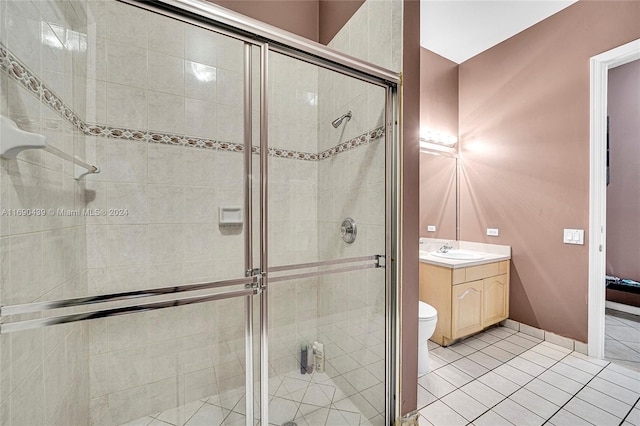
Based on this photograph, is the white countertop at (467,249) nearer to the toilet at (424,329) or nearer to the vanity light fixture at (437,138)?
the toilet at (424,329)

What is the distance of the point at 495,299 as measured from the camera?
2479mm

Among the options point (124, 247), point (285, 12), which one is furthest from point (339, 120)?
point (124, 247)

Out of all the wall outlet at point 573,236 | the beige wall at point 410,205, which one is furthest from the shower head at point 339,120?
the wall outlet at point 573,236

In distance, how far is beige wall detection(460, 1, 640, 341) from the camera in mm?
2135

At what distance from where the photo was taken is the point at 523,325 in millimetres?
2512

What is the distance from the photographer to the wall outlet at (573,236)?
2.14 m

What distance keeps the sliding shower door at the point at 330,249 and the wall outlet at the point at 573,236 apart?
1921 mm

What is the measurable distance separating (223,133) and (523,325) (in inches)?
121

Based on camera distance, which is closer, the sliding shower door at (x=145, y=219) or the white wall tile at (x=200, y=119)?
the sliding shower door at (x=145, y=219)

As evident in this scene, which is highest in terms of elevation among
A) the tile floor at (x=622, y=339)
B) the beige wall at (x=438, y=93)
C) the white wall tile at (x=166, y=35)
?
the beige wall at (x=438, y=93)

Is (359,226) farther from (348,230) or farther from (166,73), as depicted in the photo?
(166,73)

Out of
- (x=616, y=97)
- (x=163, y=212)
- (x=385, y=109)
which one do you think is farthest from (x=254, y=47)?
(x=616, y=97)

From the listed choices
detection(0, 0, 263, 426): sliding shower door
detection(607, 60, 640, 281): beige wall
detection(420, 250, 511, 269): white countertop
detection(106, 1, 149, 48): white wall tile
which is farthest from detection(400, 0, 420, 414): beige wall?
detection(607, 60, 640, 281): beige wall

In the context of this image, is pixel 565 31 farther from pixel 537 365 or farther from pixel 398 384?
pixel 398 384
